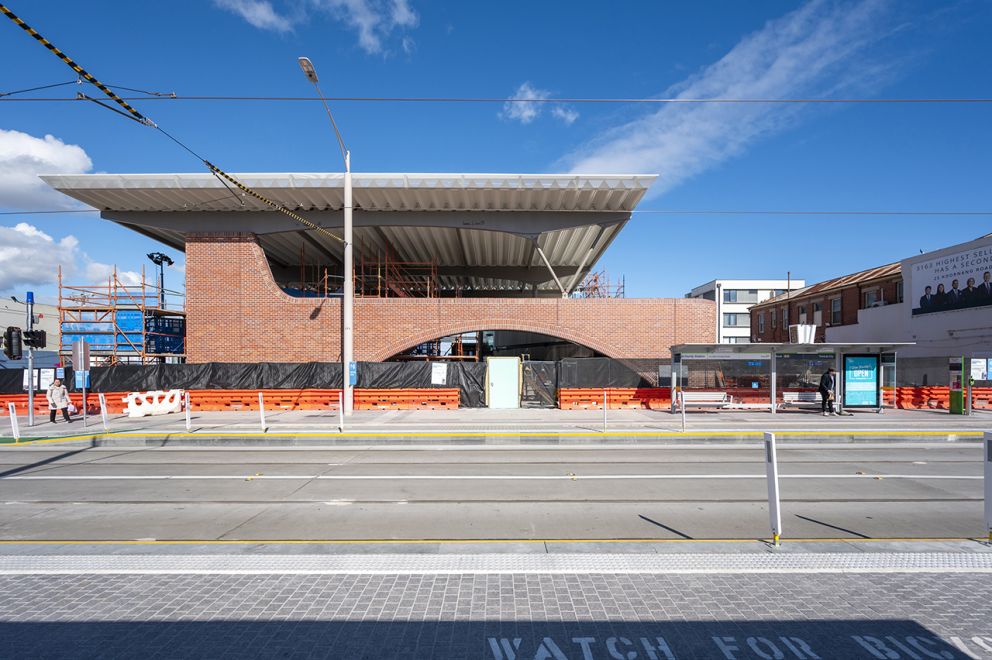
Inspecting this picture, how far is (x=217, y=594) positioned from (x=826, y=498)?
8.24 m

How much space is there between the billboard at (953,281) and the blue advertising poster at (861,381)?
14.6 m

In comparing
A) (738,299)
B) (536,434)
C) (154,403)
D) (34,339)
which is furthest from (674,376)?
(738,299)

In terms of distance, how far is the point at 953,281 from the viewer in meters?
27.9

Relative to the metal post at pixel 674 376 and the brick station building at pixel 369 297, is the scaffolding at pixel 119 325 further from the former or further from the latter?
the metal post at pixel 674 376

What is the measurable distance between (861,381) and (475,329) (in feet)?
50.0

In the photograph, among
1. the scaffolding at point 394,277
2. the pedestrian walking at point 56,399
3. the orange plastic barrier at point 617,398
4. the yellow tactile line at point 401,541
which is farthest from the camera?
the scaffolding at point 394,277

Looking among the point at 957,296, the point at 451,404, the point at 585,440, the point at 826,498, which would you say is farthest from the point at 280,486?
the point at 957,296

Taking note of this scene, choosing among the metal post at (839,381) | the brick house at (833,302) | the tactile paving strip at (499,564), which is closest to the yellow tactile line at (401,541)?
the tactile paving strip at (499,564)

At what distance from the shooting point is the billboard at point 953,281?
26250 mm

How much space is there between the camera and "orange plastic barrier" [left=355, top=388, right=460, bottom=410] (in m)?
20.2

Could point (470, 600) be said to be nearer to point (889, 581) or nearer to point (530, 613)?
point (530, 613)

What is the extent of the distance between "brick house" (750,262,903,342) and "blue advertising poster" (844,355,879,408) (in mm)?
19561

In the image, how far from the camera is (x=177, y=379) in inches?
811

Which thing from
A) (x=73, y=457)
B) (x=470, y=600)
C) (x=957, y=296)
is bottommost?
(x=73, y=457)
